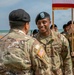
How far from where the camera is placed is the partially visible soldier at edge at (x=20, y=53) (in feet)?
13.7

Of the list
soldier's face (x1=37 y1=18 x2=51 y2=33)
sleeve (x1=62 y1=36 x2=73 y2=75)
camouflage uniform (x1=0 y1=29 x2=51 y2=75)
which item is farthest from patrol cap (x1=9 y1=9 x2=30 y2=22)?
sleeve (x1=62 y1=36 x2=73 y2=75)

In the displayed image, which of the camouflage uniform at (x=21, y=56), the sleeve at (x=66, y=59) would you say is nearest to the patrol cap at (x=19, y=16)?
the camouflage uniform at (x=21, y=56)

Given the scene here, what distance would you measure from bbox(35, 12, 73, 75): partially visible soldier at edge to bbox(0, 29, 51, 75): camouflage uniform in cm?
199

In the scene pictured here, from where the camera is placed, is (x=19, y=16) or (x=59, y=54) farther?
(x=59, y=54)

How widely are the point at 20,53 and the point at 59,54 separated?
7.33 feet

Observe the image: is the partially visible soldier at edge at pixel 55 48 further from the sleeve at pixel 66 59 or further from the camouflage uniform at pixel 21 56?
the camouflage uniform at pixel 21 56

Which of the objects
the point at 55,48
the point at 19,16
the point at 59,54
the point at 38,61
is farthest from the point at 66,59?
the point at 19,16

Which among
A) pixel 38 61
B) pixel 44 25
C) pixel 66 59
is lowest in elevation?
pixel 66 59

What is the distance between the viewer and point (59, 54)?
632 cm

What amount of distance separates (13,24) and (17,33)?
122 millimetres

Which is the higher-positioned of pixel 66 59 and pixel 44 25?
pixel 44 25

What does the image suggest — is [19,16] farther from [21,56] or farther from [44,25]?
[44,25]

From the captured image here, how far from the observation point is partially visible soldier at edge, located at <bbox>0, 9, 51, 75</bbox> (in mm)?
4172

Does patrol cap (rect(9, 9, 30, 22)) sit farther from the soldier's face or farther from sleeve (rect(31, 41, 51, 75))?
the soldier's face
